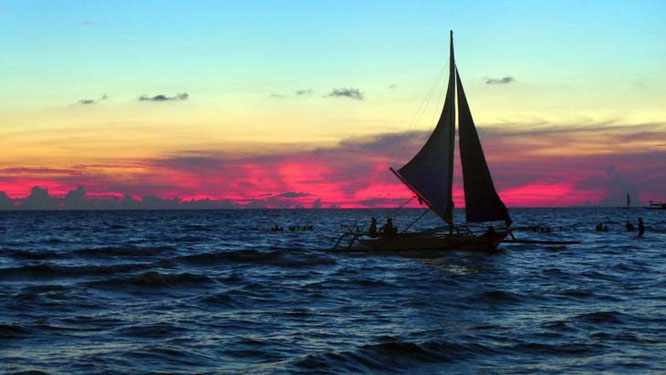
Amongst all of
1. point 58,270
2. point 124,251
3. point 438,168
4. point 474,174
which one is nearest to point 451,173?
point 438,168

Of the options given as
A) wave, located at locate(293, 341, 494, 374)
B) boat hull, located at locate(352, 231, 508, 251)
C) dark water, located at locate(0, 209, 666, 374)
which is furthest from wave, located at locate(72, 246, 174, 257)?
wave, located at locate(293, 341, 494, 374)

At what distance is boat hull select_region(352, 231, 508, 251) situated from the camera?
48062 mm

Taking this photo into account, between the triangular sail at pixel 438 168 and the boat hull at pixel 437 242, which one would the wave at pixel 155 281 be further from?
the triangular sail at pixel 438 168

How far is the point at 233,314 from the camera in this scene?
85.5 feet

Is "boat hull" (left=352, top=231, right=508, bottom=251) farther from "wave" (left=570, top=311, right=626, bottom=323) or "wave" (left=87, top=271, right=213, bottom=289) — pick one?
"wave" (left=570, top=311, right=626, bottom=323)

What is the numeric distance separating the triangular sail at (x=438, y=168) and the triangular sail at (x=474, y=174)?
79 centimetres

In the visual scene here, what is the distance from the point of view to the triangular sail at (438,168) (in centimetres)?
4719

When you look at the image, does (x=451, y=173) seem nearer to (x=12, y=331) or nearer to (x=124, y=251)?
(x=12, y=331)

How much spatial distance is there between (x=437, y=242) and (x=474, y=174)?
217 inches

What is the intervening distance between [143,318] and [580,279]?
77.1ft

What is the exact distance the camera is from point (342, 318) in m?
24.4

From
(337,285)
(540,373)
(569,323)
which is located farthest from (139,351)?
(337,285)

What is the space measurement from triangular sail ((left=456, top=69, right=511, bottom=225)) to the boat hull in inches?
73.2

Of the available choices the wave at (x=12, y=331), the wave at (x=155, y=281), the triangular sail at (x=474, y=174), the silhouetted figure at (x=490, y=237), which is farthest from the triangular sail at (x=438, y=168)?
the wave at (x=12, y=331)
